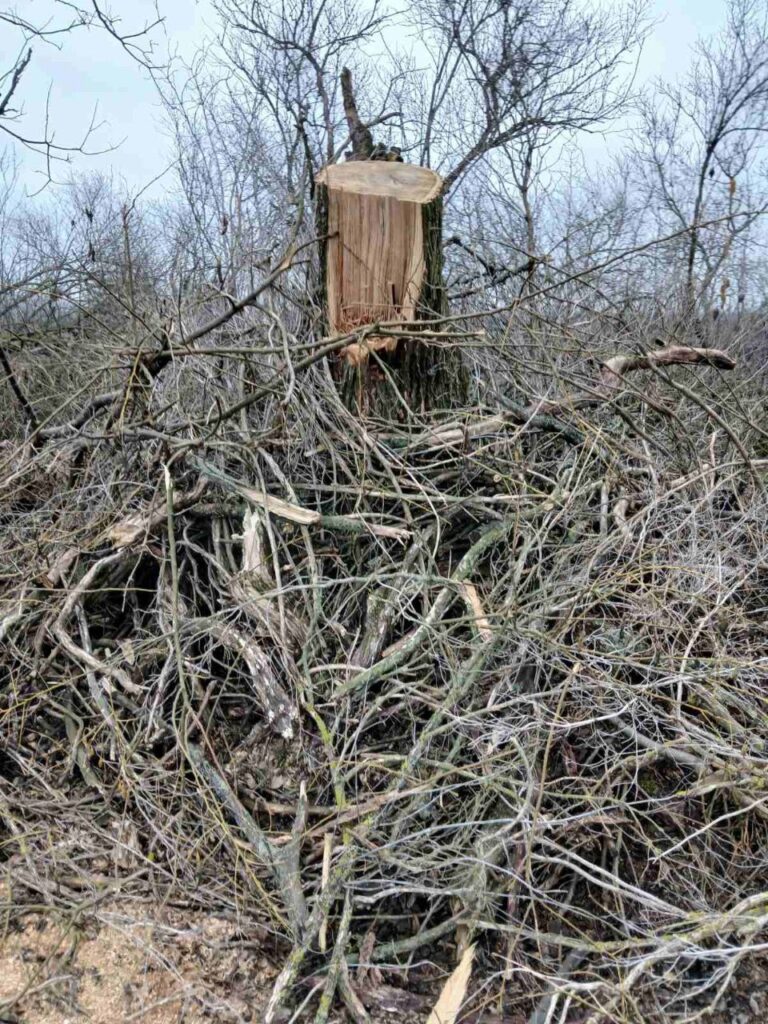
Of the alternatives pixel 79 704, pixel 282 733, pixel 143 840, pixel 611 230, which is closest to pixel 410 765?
pixel 282 733

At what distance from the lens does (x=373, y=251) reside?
3.23 metres

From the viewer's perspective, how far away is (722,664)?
256 centimetres

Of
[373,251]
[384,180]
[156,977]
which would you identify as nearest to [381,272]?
[373,251]

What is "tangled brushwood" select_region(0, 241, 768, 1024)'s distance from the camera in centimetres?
218

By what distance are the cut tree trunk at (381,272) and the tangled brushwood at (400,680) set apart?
91 mm

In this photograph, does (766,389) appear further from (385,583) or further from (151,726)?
(151,726)

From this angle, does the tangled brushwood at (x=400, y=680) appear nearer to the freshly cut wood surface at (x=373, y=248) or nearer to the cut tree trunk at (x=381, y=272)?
the cut tree trunk at (x=381, y=272)

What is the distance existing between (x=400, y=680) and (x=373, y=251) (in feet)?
5.34

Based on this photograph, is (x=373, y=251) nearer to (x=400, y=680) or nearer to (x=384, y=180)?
(x=384, y=180)

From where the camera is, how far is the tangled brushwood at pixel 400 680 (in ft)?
7.15

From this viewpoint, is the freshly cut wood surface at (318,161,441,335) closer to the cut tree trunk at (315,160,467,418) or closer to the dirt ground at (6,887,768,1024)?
the cut tree trunk at (315,160,467,418)

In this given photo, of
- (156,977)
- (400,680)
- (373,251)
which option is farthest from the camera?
(373,251)

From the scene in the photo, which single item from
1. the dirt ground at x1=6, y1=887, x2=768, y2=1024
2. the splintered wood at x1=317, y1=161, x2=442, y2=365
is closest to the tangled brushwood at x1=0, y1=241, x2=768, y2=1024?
the dirt ground at x1=6, y1=887, x2=768, y2=1024

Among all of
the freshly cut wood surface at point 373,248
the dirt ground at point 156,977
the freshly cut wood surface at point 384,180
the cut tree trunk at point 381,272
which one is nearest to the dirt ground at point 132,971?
the dirt ground at point 156,977
